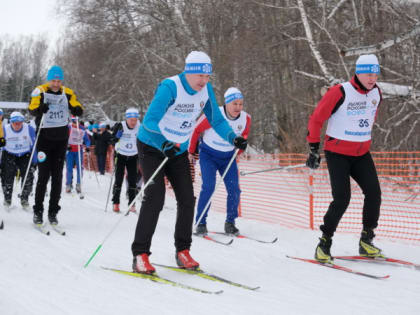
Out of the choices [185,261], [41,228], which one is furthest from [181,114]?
[41,228]

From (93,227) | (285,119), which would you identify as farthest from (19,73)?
(93,227)

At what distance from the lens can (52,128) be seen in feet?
19.0

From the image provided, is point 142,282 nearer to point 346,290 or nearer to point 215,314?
point 215,314

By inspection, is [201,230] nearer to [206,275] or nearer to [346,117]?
[206,275]

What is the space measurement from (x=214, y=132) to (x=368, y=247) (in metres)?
2.32

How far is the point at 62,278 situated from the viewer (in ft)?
11.9

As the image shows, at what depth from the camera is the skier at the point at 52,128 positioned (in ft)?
18.9

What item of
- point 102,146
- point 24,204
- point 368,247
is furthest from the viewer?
point 102,146

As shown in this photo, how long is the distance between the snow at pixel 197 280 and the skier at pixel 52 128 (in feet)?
1.69

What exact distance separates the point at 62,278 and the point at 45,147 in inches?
99.6

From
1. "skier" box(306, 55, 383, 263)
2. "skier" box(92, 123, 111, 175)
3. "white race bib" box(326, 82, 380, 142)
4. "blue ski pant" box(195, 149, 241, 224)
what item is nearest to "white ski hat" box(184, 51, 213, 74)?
"skier" box(306, 55, 383, 263)

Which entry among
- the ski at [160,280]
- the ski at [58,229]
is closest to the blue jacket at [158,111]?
the ski at [160,280]

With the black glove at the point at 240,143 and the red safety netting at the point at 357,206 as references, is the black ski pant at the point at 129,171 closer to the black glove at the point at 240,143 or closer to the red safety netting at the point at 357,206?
the red safety netting at the point at 357,206

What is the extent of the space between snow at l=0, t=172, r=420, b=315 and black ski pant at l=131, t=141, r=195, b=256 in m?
0.32
